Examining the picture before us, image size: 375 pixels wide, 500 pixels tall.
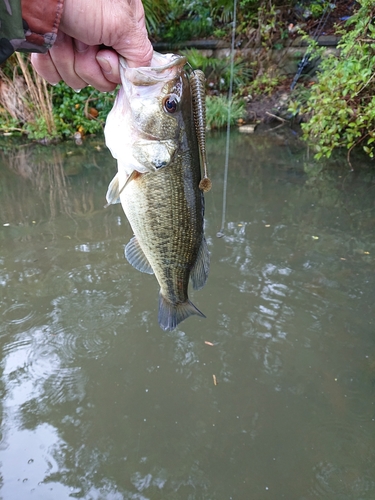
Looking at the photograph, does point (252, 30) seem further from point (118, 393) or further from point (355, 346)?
point (118, 393)

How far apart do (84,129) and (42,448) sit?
306 inches

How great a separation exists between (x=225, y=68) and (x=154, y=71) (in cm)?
993

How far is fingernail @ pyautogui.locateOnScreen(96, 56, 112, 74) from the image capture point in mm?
1399

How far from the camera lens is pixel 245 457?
2.38 meters

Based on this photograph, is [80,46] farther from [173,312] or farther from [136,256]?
[173,312]

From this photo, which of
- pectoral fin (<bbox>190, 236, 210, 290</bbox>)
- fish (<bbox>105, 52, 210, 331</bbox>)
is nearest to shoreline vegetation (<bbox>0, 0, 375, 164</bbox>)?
pectoral fin (<bbox>190, 236, 210, 290</bbox>)

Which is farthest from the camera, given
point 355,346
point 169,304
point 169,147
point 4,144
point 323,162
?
point 4,144

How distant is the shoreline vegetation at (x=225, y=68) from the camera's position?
859 centimetres

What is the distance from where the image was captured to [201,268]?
191cm

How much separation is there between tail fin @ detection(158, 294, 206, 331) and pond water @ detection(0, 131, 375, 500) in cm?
93

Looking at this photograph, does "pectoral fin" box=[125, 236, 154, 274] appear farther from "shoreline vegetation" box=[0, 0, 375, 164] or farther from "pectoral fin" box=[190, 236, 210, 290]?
"shoreline vegetation" box=[0, 0, 375, 164]

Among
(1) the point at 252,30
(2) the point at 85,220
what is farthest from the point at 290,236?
(1) the point at 252,30

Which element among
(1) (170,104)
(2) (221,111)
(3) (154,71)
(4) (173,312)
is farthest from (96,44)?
(2) (221,111)

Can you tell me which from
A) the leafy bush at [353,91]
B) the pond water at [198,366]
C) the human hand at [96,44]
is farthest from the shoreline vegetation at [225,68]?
the human hand at [96,44]
